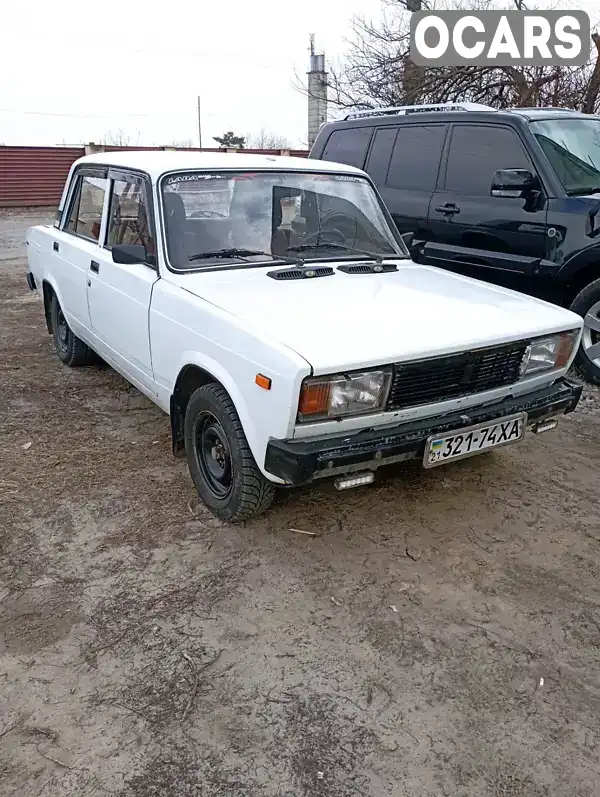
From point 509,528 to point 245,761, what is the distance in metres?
1.90

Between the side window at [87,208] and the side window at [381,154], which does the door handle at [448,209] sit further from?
the side window at [87,208]

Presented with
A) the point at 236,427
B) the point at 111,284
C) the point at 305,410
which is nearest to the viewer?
the point at 305,410

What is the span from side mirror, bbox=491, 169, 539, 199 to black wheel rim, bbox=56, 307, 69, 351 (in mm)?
3761

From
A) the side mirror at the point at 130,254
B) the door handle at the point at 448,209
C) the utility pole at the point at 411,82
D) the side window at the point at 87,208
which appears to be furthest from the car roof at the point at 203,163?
the utility pole at the point at 411,82

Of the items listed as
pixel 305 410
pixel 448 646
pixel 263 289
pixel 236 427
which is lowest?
pixel 448 646

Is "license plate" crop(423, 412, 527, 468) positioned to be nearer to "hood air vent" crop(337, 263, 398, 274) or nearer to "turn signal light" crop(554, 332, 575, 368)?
"turn signal light" crop(554, 332, 575, 368)

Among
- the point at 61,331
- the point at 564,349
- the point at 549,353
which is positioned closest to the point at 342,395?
the point at 549,353

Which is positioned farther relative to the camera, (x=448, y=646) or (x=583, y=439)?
(x=583, y=439)

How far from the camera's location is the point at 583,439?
456cm

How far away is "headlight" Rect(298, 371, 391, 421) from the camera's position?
8.99ft

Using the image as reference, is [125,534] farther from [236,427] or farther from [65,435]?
[65,435]

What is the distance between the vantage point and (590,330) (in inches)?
211

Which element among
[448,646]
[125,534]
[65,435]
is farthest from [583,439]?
[65,435]

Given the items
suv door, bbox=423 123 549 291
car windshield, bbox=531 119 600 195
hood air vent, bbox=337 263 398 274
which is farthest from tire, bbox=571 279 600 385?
hood air vent, bbox=337 263 398 274
